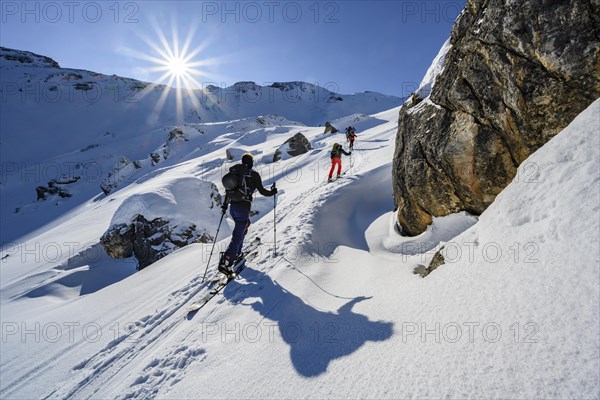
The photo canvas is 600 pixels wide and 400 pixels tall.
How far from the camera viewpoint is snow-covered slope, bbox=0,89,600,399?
200 centimetres

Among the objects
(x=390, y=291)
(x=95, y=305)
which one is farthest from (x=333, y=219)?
(x=95, y=305)

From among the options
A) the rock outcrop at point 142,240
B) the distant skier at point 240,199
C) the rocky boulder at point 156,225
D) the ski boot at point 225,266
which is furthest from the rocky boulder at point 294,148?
the ski boot at point 225,266

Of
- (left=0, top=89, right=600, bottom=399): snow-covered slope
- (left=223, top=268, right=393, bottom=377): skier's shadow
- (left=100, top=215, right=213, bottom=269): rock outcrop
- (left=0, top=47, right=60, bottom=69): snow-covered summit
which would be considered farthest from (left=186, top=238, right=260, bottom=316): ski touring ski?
(left=0, top=47, right=60, bottom=69): snow-covered summit

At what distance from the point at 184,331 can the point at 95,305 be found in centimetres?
340

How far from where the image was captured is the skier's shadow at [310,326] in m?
3.09

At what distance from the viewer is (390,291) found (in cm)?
427

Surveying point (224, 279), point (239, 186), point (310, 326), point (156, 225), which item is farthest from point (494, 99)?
point (156, 225)

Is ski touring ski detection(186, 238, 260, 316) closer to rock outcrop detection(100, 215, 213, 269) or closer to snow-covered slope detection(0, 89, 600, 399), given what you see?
snow-covered slope detection(0, 89, 600, 399)

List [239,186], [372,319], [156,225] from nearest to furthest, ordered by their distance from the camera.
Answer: [372,319], [239,186], [156,225]

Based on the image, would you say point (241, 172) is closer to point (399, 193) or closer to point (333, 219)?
point (333, 219)

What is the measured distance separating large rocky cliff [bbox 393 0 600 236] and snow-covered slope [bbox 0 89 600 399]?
0.70 meters

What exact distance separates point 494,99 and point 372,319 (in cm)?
426

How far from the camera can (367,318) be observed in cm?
363

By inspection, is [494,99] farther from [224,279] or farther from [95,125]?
[95,125]
